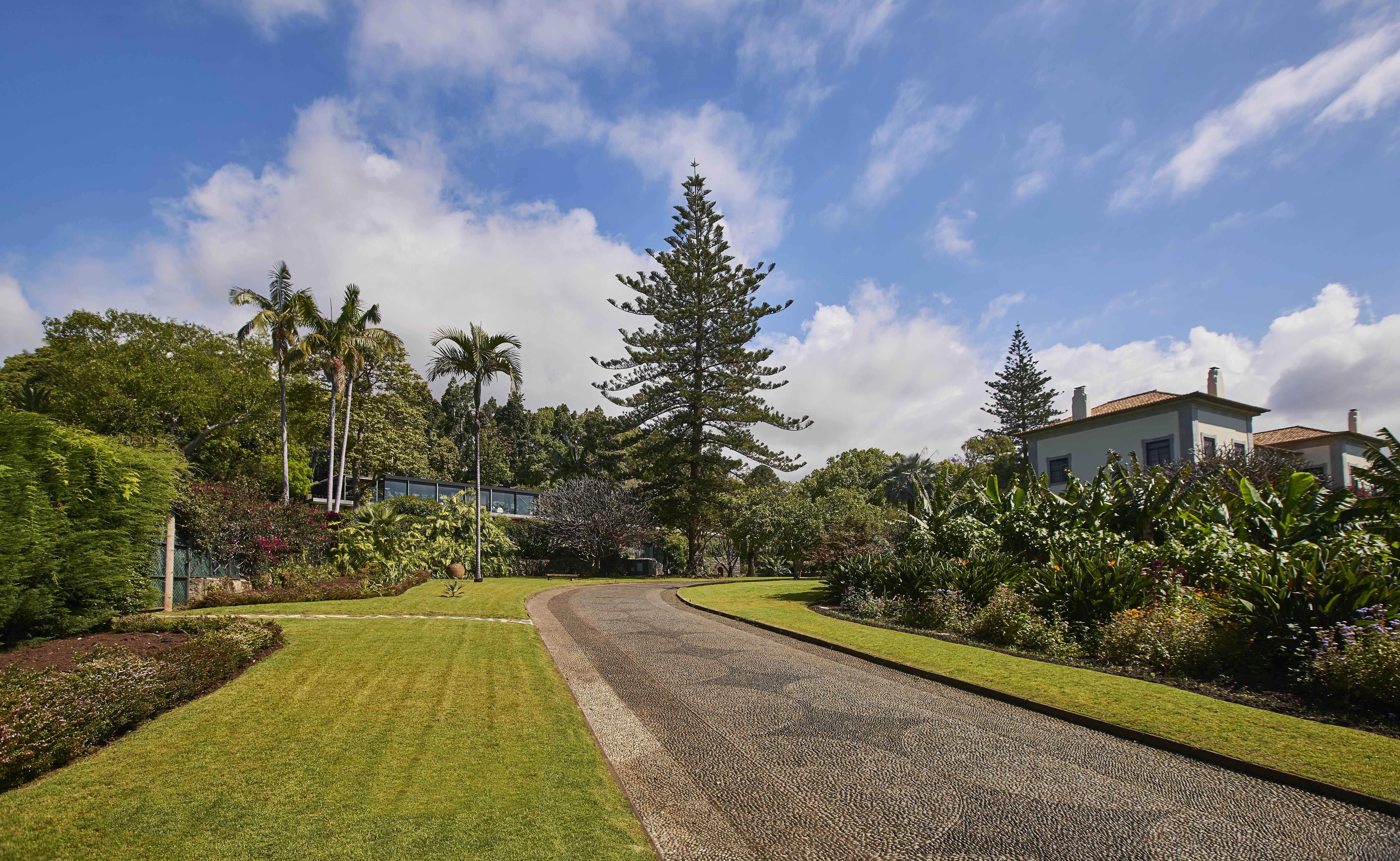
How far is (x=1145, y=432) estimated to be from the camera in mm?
29188

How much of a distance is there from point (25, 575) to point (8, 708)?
15.3ft

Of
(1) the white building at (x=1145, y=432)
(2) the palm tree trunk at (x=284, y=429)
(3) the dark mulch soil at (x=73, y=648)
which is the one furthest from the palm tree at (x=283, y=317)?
(1) the white building at (x=1145, y=432)

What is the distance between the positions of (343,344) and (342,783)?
24.7 metres

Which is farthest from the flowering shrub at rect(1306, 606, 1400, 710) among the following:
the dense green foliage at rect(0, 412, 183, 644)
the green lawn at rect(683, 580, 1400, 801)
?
the dense green foliage at rect(0, 412, 183, 644)

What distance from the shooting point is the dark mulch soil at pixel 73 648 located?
715cm

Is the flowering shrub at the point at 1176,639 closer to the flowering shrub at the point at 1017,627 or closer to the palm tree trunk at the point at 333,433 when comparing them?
the flowering shrub at the point at 1017,627

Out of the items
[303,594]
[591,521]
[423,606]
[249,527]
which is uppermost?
[249,527]

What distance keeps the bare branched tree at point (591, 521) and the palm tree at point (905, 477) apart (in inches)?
757

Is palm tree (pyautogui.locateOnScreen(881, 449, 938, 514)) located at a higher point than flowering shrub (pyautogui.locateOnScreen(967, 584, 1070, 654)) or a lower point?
higher

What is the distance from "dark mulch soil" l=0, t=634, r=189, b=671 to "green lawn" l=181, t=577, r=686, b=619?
11.8 ft

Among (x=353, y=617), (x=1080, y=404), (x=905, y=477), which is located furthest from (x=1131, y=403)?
(x=353, y=617)

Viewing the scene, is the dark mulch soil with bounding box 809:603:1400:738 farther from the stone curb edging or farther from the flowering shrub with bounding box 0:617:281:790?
the flowering shrub with bounding box 0:617:281:790

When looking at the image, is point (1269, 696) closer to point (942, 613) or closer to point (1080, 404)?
point (942, 613)

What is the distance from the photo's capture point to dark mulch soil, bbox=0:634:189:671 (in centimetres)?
715
